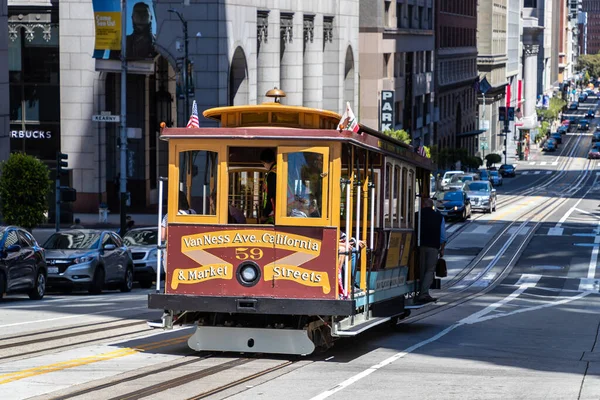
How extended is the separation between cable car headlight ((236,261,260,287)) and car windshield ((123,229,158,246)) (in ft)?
67.9

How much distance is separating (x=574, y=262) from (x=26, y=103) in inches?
1071

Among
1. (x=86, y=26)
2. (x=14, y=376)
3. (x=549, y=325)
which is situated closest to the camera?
(x=14, y=376)

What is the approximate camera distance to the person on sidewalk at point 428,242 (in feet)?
64.0

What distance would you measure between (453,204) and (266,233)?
44.8 m

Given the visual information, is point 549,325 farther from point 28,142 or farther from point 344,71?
point 344,71

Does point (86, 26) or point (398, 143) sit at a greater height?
point (86, 26)

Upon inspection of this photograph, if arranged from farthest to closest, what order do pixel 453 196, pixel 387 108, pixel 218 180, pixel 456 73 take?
pixel 456 73 → pixel 387 108 → pixel 453 196 → pixel 218 180

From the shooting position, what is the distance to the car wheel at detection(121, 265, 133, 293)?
3158 cm

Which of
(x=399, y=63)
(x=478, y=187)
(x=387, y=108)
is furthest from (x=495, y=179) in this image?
(x=478, y=187)

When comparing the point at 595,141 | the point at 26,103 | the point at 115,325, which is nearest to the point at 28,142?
the point at 26,103

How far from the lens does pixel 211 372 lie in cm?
1361

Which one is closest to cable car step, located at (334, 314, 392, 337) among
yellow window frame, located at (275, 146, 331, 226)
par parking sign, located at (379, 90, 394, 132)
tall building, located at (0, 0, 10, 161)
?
yellow window frame, located at (275, 146, 331, 226)

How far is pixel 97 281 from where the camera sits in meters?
29.6

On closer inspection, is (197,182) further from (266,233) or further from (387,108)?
(387,108)
